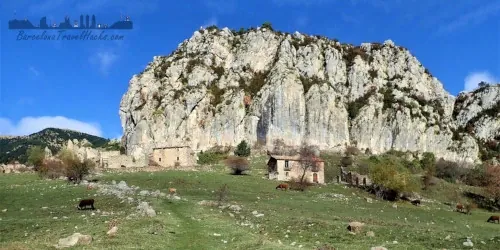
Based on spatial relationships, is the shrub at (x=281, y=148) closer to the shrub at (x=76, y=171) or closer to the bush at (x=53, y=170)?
the bush at (x=53, y=170)

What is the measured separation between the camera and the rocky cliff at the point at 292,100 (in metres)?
160

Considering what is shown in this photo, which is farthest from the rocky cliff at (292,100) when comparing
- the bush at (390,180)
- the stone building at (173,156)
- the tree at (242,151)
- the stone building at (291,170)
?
the bush at (390,180)

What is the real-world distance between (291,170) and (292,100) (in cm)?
8180

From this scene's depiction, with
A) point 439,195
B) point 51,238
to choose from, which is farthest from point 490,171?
point 51,238

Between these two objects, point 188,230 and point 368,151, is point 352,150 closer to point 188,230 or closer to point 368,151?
point 368,151

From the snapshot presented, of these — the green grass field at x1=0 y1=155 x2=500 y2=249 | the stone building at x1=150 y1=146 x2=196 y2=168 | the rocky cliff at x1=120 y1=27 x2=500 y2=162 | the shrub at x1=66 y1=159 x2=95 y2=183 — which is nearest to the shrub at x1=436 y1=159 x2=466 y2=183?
the rocky cliff at x1=120 y1=27 x2=500 y2=162

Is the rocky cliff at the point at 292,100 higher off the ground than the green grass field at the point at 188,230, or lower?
higher

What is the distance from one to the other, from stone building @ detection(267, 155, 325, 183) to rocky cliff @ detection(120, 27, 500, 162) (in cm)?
7183

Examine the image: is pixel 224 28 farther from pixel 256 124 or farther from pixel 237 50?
pixel 256 124

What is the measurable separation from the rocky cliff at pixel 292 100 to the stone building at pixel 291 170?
71.8 meters

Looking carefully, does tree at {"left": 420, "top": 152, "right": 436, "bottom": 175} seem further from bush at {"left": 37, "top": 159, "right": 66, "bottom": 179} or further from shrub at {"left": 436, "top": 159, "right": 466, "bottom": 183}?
bush at {"left": 37, "top": 159, "right": 66, "bottom": 179}

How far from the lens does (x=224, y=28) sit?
634ft

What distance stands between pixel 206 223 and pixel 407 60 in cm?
18164

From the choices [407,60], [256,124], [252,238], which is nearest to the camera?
[252,238]
